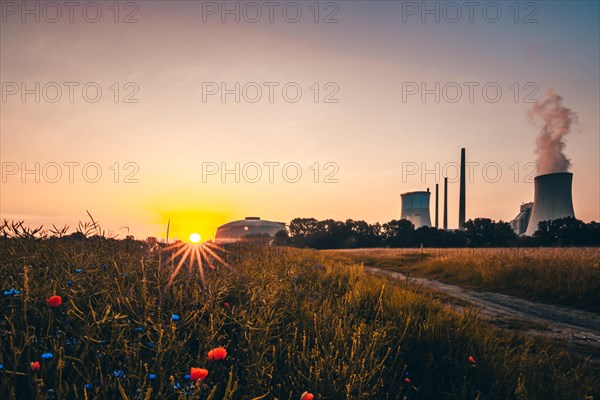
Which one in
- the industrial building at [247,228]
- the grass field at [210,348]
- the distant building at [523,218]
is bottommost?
the industrial building at [247,228]

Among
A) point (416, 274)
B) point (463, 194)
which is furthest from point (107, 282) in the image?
point (463, 194)

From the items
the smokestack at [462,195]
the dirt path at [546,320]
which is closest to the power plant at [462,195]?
the smokestack at [462,195]

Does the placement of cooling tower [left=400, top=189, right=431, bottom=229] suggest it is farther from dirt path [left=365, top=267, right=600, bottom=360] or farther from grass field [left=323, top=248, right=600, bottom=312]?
dirt path [left=365, top=267, right=600, bottom=360]

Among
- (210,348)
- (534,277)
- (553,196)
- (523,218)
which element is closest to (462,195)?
(553,196)

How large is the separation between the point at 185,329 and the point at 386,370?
1.80 m

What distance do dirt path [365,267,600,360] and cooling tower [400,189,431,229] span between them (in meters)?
57.6

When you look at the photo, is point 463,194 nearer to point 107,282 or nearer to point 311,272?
point 311,272

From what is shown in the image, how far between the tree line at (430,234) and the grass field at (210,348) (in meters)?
29.2

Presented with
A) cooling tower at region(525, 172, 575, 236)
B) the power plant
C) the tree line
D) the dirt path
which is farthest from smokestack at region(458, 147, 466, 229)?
the dirt path

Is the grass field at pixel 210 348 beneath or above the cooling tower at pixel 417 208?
beneath

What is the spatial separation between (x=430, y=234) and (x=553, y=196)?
16.4m

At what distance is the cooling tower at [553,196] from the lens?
3916 cm

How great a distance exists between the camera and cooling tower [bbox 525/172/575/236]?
39156mm

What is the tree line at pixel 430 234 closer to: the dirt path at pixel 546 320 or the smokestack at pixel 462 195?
the smokestack at pixel 462 195
